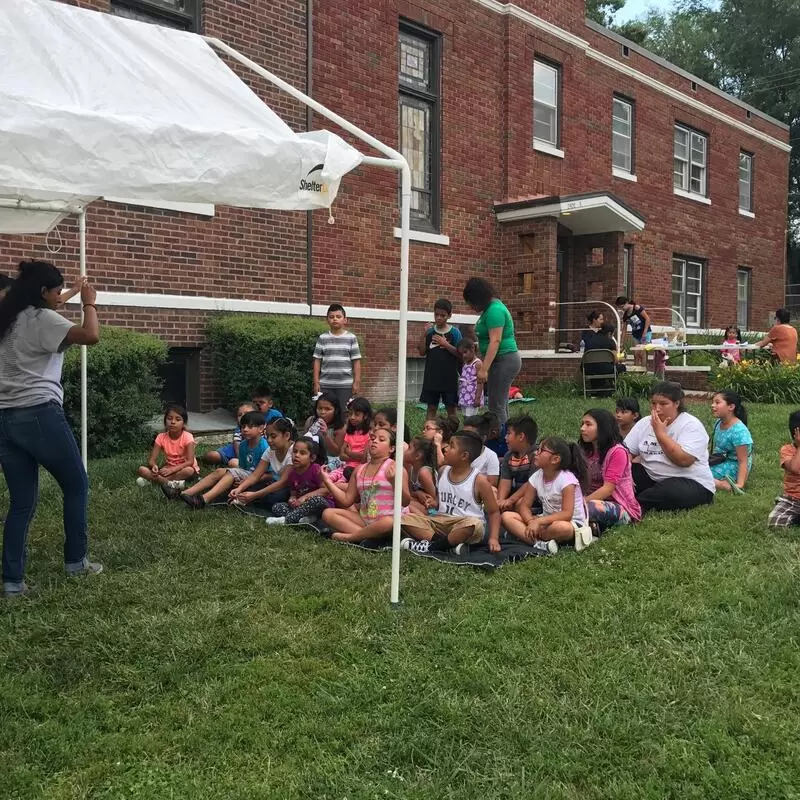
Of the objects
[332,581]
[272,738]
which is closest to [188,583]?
[332,581]

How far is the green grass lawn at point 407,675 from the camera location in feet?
9.52

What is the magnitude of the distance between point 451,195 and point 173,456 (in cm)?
818

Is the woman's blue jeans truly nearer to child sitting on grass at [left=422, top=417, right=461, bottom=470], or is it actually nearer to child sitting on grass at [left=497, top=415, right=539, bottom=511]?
child sitting on grass at [left=422, top=417, right=461, bottom=470]

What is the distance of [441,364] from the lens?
28.5 ft

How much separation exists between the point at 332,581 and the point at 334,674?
3.86 feet

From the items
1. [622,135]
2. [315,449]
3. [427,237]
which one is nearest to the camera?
[315,449]

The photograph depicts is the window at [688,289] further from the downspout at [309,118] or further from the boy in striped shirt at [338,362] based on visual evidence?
the boy in striped shirt at [338,362]

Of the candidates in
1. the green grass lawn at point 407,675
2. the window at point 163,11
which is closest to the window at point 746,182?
the window at point 163,11

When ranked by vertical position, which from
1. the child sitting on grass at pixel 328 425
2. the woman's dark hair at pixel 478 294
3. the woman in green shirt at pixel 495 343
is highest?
the woman's dark hair at pixel 478 294

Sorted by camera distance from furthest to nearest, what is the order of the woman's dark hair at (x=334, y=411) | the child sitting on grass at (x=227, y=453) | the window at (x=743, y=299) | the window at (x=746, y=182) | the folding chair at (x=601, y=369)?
the window at (x=743, y=299)
the window at (x=746, y=182)
the folding chair at (x=601, y=369)
the child sitting on grass at (x=227, y=453)
the woman's dark hair at (x=334, y=411)

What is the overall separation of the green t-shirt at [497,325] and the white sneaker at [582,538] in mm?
2487

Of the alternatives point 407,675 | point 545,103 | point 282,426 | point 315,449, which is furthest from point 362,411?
point 545,103

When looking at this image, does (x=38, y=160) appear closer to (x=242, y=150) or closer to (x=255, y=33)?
(x=242, y=150)

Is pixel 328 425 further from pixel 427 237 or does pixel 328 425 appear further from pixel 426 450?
pixel 427 237
